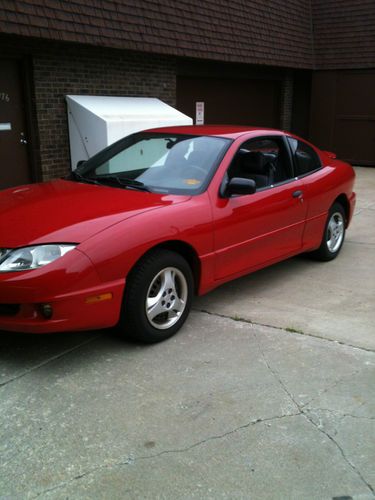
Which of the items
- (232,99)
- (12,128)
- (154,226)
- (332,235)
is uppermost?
(232,99)

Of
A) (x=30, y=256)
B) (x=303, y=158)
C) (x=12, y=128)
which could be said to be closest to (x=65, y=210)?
(x=30, y=256)

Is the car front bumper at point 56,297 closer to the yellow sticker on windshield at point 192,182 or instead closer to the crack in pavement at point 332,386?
the yellow sticker on windshield at point 192,182

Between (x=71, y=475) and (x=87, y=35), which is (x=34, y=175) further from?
(x=71, y=475)

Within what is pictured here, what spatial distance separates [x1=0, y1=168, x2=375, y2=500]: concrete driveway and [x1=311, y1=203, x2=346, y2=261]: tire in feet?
4.45

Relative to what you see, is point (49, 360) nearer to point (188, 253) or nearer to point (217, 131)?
point (188, 253)

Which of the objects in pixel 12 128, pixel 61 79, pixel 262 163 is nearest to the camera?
pixel 262 163

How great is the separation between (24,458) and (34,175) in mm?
5910

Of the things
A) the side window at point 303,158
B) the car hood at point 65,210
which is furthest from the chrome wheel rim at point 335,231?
the car hood at point 65,210

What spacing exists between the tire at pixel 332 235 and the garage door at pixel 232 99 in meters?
5.81

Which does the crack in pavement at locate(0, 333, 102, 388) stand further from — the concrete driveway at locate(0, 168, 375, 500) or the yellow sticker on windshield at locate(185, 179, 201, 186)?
the yellow sticker on windshield at locate(185, 179, 201, 186)

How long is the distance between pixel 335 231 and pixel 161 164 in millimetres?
2588

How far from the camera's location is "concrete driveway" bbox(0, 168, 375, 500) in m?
2.43

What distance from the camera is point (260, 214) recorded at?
14.9 ft

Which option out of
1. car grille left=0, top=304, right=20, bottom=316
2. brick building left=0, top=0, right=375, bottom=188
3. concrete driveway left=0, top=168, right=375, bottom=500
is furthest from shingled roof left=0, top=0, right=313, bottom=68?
concrete driveway left=0, top=168, right=375, bottom=500
